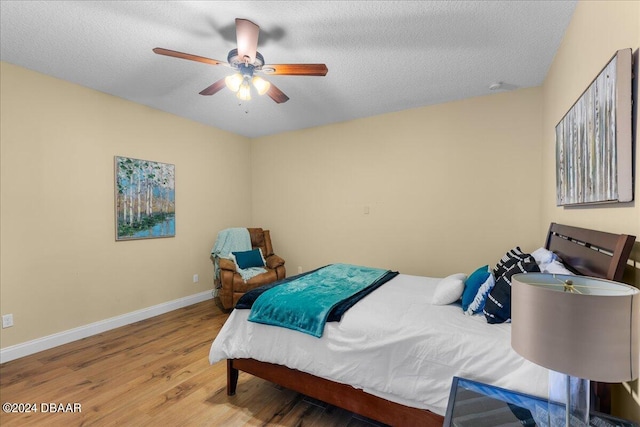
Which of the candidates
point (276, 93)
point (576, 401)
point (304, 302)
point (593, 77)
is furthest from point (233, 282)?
point (593, 77)

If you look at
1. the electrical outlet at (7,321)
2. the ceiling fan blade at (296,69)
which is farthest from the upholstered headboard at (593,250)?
the electrical outlet at (7,321)

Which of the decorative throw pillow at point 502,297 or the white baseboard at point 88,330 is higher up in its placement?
the decorative throw pillow at point 502,297

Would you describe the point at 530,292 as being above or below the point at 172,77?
below

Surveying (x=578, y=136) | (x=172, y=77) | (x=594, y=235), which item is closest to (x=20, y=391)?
(x=172, y=77)

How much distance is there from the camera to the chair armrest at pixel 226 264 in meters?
3.74

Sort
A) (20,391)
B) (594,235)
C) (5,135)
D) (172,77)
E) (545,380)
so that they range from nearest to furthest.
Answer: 1. (545,380)
2. (594,235)
3. (20,391)
4. (5,135)
5. (172,77)

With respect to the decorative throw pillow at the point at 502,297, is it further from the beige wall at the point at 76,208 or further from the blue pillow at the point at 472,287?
the beige wall at the point at 76,208

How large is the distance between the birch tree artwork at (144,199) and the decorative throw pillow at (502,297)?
3.73 metres

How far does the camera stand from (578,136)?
171 centimetres

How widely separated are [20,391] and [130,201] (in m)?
1.97

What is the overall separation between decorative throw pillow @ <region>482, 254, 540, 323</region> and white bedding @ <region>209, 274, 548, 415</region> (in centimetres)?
5

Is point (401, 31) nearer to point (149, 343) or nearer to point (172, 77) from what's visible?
point (172, 77)

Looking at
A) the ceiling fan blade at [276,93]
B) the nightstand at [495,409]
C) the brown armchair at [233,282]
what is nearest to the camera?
the nightstand at [495,409]

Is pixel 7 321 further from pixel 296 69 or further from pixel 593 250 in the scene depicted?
pixel 593 250
